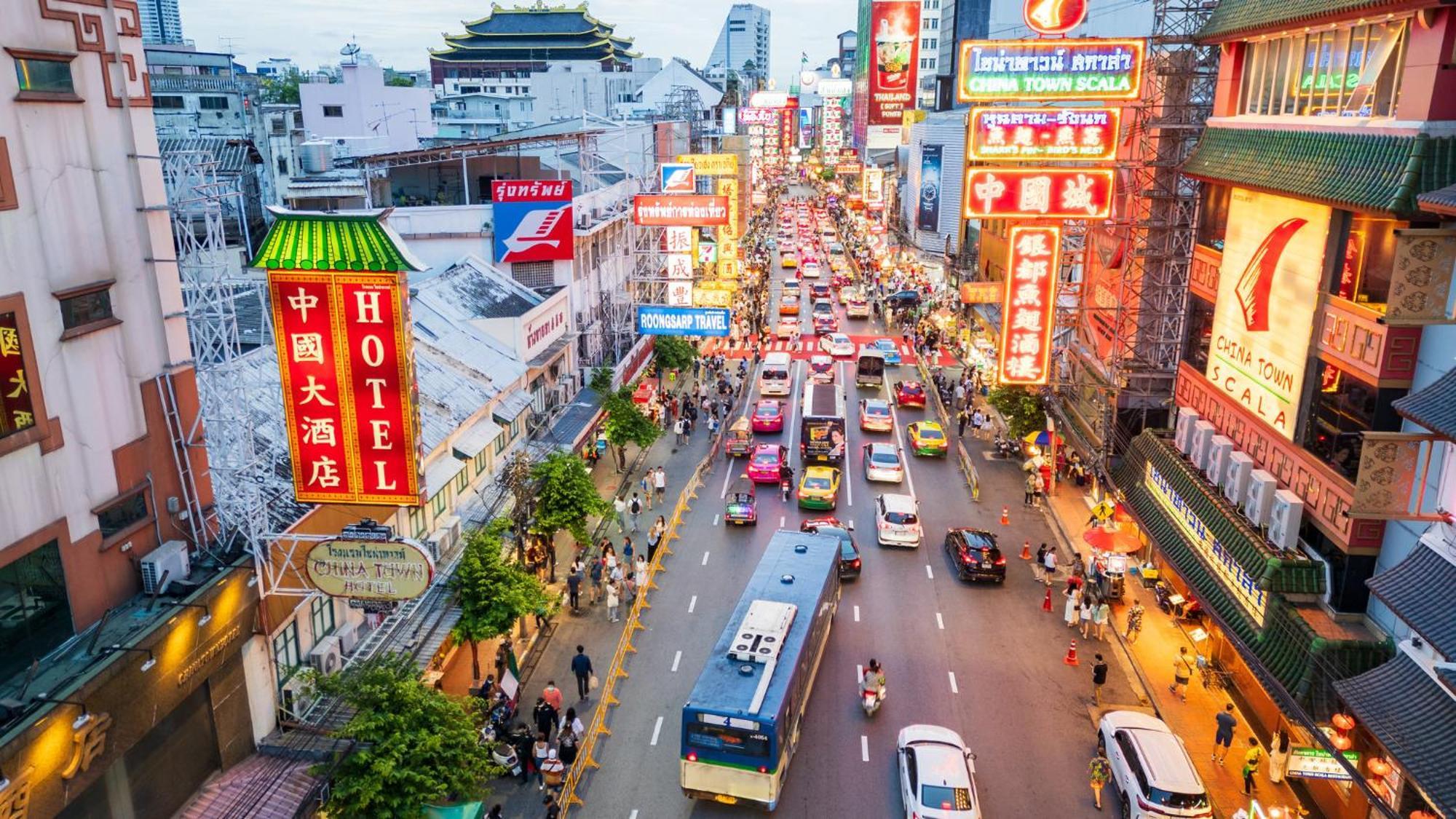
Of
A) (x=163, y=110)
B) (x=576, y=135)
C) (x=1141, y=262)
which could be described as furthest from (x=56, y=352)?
(x=163, y=110)

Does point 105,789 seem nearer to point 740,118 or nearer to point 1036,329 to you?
point 1036,329

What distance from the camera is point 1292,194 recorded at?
18.9 metres

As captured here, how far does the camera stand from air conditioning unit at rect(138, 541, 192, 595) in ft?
52.0

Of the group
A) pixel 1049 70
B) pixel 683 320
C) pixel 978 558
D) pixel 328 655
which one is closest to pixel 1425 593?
pixel 978 558

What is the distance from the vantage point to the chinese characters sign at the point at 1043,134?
1047 inches

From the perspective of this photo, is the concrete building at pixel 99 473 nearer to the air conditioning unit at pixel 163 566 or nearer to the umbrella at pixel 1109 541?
the air conditioning unit at pixel 163 566

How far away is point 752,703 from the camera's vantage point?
1803 centimetres

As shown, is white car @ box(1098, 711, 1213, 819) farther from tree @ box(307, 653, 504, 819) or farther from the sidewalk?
tree @ box(307, 653, 504, 819)

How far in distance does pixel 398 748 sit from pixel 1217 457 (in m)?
18.6

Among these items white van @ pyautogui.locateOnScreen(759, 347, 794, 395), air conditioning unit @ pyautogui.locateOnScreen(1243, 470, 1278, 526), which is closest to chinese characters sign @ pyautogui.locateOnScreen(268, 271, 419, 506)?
air conditioning unit @ pyautogui.locateOnScreen(1243, 470, 1278, 526)

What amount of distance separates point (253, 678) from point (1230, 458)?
20.5 m

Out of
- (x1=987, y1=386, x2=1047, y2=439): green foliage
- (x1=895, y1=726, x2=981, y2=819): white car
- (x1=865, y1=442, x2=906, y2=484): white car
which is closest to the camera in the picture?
(x1=895, y1=726, x2=981, y2=819): white car

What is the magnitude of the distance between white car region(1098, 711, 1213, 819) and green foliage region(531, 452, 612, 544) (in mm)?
14517

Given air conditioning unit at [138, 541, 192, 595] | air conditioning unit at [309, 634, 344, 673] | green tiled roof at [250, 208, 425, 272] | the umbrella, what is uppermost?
green tiled roof at [250, 208, 425, 272]
